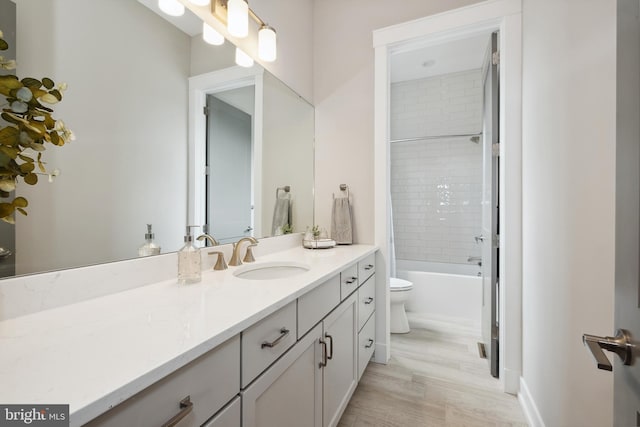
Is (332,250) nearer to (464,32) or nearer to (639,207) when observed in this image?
(639,207)

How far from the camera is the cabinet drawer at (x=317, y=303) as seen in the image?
976mm

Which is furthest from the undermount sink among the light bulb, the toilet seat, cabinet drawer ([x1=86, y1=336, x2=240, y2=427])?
the toilet seat

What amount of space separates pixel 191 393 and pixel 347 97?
83.6 inches

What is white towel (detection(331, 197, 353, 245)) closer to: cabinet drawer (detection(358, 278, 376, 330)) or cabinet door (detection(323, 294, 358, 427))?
cabinet drawer (detection(358, 278, 376, 330))

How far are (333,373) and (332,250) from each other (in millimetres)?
770

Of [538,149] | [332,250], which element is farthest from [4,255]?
[538,149]

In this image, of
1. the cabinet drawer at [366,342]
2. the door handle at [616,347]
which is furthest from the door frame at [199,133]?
the door handle at [616,347]

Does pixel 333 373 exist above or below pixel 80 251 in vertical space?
below

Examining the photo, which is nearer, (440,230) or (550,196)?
(550,196)

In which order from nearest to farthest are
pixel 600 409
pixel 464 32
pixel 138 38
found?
pixel 600 409
pixel 138 38
pixel 464 32

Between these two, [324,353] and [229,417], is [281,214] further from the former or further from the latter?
[229,417]

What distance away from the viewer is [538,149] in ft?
4.45

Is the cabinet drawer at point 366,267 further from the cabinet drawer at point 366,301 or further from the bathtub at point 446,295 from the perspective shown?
the bathtub at point 446,295

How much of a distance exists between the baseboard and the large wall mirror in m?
1.77
